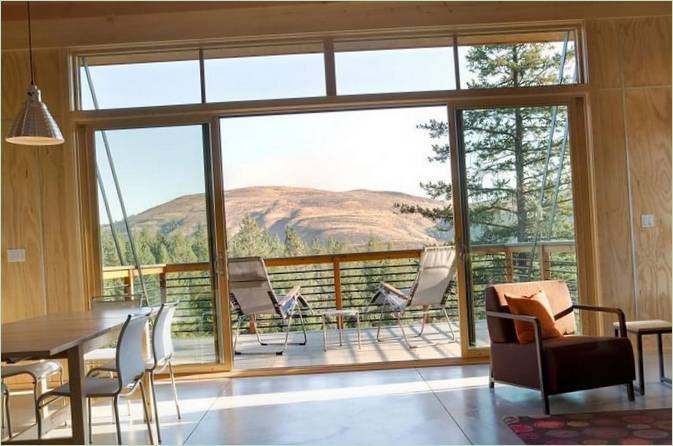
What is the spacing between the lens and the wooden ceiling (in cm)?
480

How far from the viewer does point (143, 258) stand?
4.88m

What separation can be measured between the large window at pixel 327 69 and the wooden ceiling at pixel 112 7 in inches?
12.7

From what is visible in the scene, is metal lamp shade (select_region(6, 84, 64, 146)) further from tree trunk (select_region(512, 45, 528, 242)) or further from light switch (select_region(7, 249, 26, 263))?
tree trunk (select_region(512, 45, 528, 242))

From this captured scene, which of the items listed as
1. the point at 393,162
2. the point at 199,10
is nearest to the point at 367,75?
the point at 199,10

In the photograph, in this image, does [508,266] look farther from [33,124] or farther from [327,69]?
[33,124]

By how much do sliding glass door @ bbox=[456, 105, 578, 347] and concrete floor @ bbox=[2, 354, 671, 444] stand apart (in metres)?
0.81

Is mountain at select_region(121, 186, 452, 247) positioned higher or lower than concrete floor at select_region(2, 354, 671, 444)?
higher

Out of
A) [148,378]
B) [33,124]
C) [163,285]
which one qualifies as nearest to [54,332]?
[148,378]

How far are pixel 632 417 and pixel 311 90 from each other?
323 centimetres

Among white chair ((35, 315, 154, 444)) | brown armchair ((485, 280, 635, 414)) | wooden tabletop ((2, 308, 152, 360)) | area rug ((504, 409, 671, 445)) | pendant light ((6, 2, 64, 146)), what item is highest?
pendant light ((6, 2, 64, 146))

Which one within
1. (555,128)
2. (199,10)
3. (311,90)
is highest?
(199,10)

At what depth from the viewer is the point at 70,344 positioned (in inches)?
100

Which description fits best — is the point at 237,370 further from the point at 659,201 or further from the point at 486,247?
the point at 659,201

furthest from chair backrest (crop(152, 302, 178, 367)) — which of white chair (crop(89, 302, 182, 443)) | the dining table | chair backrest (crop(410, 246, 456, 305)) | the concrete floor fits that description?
→ chair backrest (crop(410, 246, 456, 305))
